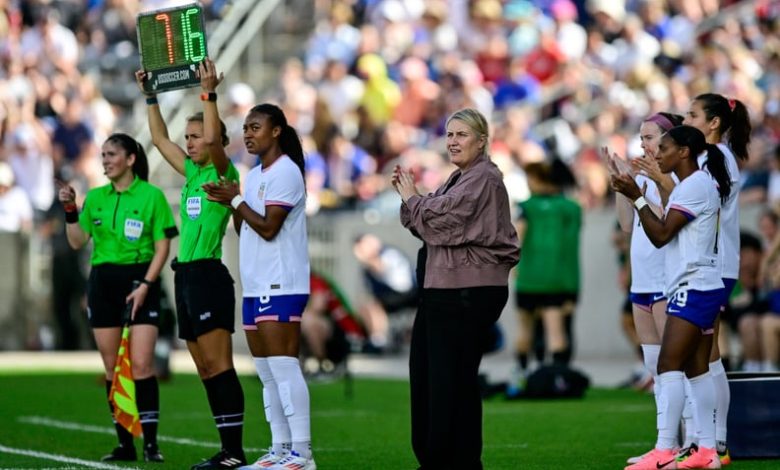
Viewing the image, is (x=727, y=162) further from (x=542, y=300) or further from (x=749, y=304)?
(x=749, y=304)

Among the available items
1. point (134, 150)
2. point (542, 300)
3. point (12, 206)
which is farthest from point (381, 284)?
point (134, 150)

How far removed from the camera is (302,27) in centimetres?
2997

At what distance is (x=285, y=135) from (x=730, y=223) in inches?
108

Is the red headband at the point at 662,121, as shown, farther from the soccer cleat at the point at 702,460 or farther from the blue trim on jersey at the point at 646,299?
the soccer cleat at the point at 702,460

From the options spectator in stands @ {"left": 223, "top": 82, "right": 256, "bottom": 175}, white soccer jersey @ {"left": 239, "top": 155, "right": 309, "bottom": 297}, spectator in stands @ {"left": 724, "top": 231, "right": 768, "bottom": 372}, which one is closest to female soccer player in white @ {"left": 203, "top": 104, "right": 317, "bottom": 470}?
white soccer jersey @ {"left": 239, "top": 155, "right": 309, "bottom": 297}

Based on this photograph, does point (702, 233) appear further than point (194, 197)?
No

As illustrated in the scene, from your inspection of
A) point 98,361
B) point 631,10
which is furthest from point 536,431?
point 631,10

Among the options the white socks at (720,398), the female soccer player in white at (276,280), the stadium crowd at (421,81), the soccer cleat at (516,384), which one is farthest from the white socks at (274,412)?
the stadium crowd at (421,81)

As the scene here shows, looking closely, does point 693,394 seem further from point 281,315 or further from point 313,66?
point 313,66

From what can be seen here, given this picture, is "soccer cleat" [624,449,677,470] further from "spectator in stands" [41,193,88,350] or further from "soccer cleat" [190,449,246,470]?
"spectator in stands" [41,193,88,350]

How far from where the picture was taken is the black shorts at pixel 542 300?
649 inches

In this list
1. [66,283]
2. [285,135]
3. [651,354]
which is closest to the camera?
[285,135]

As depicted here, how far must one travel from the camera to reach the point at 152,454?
35.0 ft

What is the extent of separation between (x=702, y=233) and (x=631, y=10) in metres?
18.5
